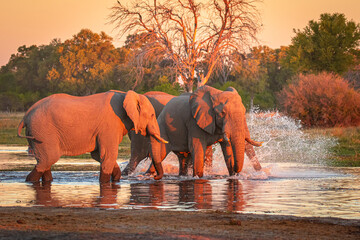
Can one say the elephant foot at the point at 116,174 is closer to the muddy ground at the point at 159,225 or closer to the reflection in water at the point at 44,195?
the reflection in water at the point at 44,195

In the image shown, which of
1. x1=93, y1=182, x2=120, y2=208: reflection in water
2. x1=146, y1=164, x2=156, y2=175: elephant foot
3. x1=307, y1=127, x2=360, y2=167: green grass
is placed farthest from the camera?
x1=307, y1=127, x2=360, y2=167: green grass

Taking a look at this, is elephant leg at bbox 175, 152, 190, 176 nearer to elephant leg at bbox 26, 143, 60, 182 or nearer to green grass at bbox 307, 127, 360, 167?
elephant leg at bbox 26, 143, 60, 182

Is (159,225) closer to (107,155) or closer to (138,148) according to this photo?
(107,155)

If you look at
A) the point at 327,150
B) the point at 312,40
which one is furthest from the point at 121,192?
the point at 312,40

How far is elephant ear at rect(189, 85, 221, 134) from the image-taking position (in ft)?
51.2

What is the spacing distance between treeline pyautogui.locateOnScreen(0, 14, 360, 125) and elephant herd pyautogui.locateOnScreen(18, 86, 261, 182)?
25.9 metres

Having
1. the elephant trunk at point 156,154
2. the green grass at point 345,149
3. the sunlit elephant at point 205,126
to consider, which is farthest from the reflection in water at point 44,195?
the green grass at point 345,149

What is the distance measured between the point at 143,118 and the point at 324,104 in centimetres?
2452

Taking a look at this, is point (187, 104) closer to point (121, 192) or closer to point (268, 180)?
point (268, 180)

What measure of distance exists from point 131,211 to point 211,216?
1.20 metres

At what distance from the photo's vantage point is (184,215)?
887 centimetres

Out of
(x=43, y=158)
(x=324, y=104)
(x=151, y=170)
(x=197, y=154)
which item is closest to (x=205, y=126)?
(x=197, y=154)

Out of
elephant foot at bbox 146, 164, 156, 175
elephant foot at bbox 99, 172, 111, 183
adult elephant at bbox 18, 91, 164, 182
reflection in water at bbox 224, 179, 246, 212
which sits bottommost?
reflection in water at bbox 224, 179, 246, 212

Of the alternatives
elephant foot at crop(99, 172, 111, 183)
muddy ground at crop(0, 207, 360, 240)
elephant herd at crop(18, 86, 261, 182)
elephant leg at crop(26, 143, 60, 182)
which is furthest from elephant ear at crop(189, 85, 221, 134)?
muddy ground at crop(0, 207, 360, 240)
